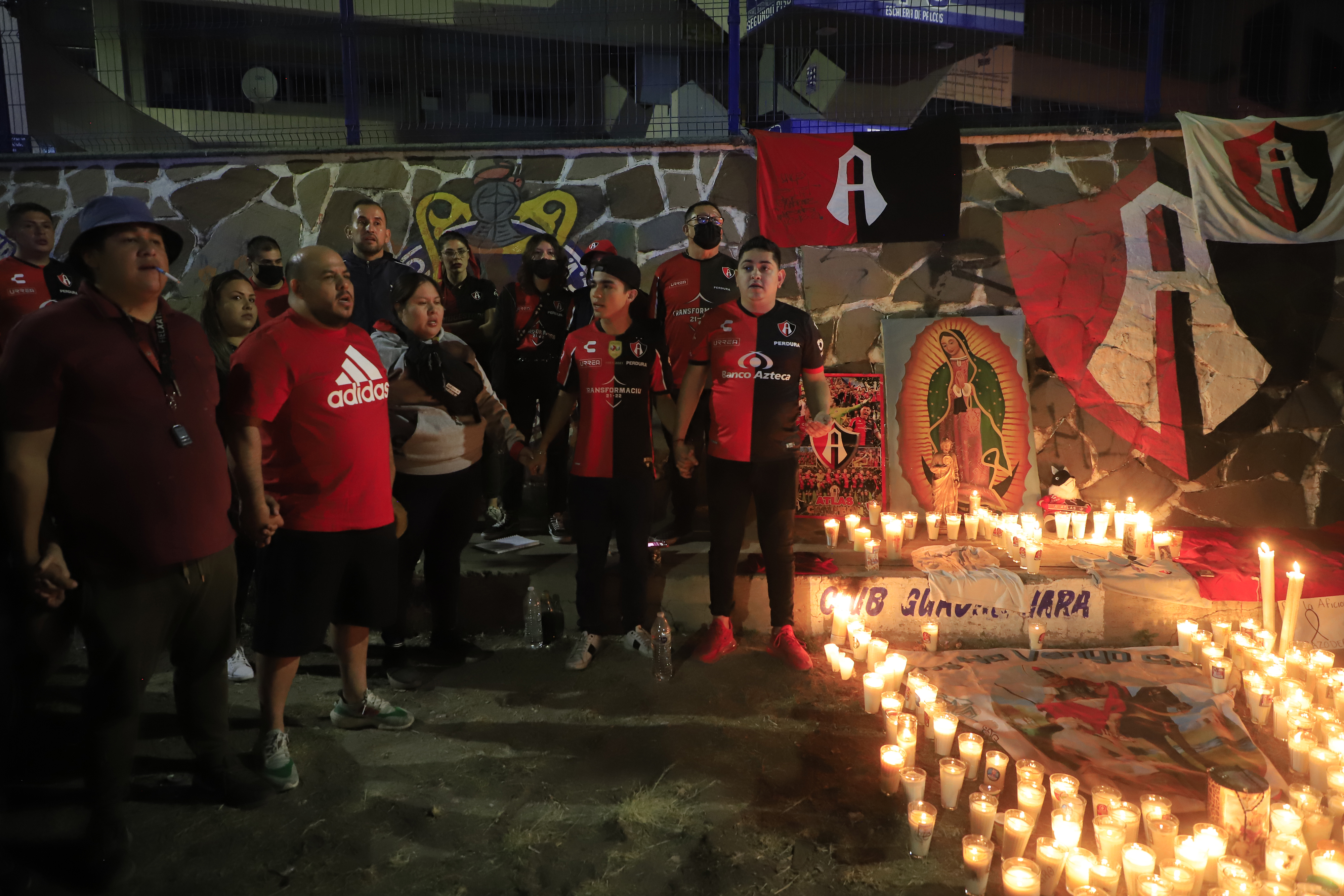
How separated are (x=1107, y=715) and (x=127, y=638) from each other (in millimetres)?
4130

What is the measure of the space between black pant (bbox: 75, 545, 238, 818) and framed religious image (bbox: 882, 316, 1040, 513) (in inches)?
193

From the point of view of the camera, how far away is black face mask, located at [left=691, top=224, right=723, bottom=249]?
5375 millimetres

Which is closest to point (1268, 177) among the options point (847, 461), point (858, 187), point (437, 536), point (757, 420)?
point (858, 187)

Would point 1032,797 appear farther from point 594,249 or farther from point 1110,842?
point 594,249

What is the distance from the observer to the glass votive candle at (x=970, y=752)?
336cm

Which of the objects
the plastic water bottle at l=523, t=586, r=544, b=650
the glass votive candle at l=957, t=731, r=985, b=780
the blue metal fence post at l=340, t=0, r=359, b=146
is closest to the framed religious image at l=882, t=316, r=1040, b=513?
the plastic water bottle at l=523, t=586, r=544, b=650

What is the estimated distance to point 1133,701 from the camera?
411 centimetres

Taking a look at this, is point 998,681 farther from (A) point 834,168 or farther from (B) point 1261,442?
(A) point 834,168

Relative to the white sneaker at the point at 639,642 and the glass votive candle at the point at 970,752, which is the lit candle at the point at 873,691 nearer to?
Result: the glass votive candle at the point at 970,752

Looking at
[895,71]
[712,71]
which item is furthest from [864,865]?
[895,71]

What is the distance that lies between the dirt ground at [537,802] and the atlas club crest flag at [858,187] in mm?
3681

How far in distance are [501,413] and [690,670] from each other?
172cm

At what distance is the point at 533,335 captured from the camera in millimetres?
5535


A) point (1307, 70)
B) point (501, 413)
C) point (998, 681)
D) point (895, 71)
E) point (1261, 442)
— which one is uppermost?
point (895, 71)
